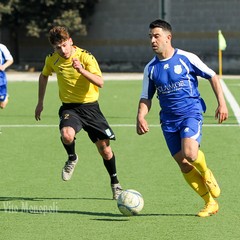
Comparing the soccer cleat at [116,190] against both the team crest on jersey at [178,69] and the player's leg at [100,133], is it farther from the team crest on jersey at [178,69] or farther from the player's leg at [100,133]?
the team crest on jersey at [178,69]

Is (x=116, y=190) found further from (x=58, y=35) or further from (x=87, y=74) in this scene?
(x=58, y=35)

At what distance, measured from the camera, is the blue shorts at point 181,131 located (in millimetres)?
8016

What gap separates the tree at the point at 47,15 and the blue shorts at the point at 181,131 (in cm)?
3370

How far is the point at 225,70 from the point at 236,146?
26011mm

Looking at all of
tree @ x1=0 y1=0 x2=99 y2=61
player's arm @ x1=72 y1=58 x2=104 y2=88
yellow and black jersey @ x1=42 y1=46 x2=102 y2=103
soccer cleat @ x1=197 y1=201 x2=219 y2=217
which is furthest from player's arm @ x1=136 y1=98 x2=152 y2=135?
tree @ x1=0 y1=0 x2=99 y2=61

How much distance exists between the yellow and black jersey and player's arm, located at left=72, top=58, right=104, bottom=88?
291 millimetres

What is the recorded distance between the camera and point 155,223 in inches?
305

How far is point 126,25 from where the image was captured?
1654 inches

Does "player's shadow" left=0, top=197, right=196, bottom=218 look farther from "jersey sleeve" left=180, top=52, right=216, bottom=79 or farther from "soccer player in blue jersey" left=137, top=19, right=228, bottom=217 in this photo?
"jersey sleeve" left=180, top=52, right=216, bottom=79

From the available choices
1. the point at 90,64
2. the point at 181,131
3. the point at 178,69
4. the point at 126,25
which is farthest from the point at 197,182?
the point at 126,25

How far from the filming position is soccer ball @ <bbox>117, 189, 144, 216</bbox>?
→ 26.3 ft

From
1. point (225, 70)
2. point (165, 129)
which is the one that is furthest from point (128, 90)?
point (165, 129)

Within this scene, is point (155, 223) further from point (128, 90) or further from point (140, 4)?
point (140, 4)

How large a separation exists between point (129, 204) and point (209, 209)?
31.5 inches
